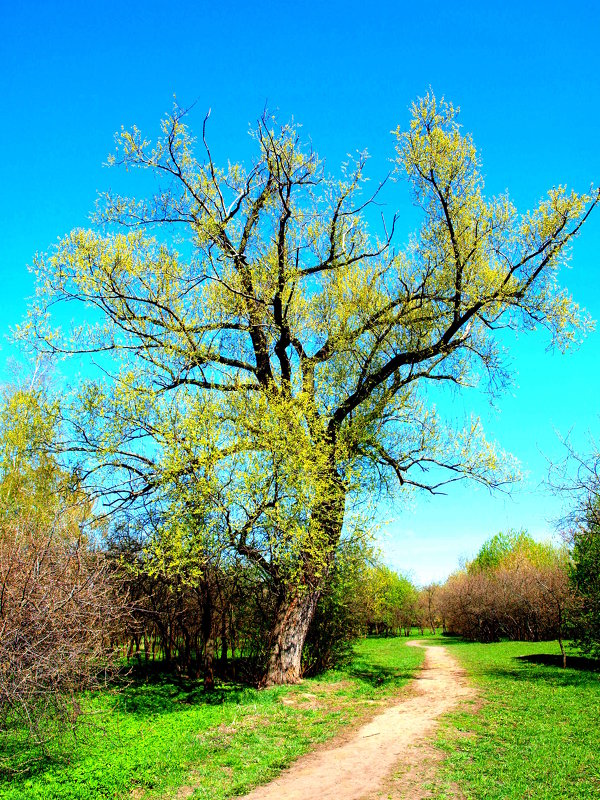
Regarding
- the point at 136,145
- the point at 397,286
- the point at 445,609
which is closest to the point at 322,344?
the point at 397,286

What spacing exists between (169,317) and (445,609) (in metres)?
50.1

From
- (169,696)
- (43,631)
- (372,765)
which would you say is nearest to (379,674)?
(169,696)

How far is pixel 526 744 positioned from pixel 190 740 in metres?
5.14

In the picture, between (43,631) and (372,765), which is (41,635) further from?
(372,765)

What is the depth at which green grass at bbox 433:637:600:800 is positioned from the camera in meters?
6.25

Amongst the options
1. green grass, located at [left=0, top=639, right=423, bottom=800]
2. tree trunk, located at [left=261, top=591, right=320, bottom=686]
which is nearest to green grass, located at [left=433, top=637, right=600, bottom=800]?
green grass, located at [left=0, top=639, right=423, bottom=800]

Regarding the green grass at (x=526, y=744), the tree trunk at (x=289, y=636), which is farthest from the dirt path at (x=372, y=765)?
the tree trunk at (x=289, y=636)

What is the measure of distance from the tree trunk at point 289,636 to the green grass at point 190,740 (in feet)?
1.73

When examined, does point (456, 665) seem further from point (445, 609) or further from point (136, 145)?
point (445, 609)

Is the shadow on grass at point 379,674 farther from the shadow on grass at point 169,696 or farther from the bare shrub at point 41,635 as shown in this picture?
the bare shrub at point 41,635

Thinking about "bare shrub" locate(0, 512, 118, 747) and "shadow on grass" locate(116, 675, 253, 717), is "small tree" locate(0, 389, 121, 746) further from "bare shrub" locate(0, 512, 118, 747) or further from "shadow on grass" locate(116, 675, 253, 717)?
"shadow on grass" locate(116, 675, 253, 717)

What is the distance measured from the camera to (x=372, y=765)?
7305mm

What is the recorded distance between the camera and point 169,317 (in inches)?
500

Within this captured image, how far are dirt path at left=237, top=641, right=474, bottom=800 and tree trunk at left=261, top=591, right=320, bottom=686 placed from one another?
3001mm
